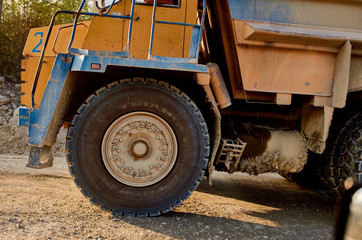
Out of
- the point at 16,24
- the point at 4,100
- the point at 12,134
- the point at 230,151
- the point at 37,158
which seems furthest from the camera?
the point at 16,24

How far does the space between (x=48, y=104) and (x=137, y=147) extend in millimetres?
1039

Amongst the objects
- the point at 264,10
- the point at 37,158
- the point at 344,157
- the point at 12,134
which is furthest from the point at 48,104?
the point at 12,134

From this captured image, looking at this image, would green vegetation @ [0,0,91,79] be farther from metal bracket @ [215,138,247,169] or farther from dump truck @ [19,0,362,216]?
metal bracket @ [215,138,247,169]

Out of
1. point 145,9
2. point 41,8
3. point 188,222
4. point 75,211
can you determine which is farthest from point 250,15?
point 41,8

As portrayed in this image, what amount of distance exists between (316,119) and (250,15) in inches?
57.8

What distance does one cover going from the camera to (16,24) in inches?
444

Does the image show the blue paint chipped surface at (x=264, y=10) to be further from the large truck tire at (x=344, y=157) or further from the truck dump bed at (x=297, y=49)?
the large truck tire at (x=344, y=157)

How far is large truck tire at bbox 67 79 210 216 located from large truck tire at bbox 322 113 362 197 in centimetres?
175

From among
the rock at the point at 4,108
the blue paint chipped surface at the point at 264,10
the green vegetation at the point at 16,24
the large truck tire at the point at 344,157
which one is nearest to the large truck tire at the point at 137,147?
the blue paint chipped surface at the point at 264,10

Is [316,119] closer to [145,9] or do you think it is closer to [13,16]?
[145,9]

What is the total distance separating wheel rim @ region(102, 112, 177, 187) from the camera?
145 inches

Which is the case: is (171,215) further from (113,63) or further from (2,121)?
(2,121)

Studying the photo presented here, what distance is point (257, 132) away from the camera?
4398mm

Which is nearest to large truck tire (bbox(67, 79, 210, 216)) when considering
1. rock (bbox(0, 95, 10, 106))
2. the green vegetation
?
rock (bbox(0, 95, 10, 106))
